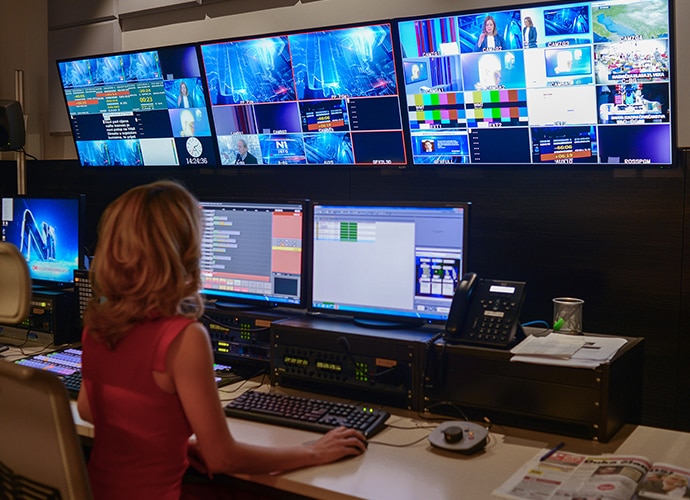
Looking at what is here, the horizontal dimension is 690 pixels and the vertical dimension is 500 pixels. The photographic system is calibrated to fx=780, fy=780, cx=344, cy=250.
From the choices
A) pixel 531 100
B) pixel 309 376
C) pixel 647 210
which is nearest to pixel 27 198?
pixel 309 376

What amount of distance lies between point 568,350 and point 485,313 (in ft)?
0.80

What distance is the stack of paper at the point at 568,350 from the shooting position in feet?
6.38

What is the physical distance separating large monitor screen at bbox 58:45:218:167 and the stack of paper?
5.58ft

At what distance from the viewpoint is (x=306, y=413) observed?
2.08 meters

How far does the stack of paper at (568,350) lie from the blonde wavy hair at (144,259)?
883mm

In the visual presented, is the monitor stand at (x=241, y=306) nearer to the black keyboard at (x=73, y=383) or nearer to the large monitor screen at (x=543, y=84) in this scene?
the black keyboard at (x=73, y=383)

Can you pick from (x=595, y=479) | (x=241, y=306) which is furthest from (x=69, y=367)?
(x=595, y=479)

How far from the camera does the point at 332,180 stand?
3086 millimetres

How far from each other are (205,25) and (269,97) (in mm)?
679

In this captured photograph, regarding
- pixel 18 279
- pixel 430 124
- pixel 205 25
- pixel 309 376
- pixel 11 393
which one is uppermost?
pixel 205 25

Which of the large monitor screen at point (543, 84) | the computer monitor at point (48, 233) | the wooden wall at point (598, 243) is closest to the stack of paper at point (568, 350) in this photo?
the wooden wall at point (598, 243)

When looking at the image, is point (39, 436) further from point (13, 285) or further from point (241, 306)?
point (241, 306)

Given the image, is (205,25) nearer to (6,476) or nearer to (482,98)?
(482,98)

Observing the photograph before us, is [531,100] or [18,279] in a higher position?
[531,100]
